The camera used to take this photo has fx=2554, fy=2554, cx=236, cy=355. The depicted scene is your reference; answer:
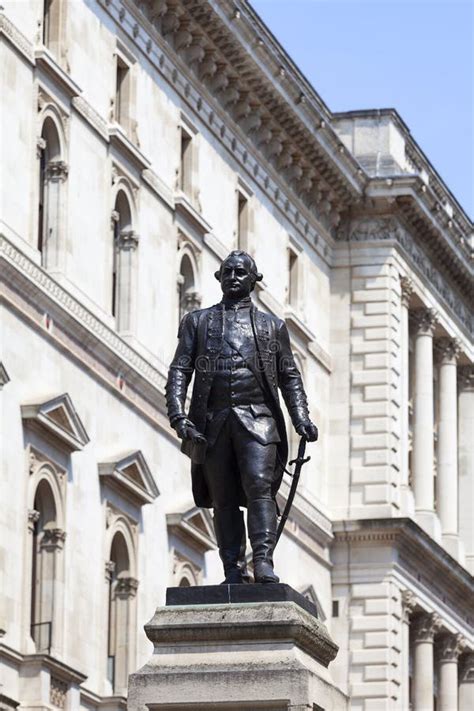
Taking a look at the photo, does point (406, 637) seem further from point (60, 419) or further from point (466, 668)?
point (60, 419)

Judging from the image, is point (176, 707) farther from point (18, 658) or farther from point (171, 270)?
point (171, 270)

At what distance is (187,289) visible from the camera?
52.6 m

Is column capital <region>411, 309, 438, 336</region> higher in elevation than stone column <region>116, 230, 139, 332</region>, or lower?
higher

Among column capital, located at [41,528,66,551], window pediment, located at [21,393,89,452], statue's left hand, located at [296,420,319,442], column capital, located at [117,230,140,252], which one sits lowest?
statue's left hand, located at [296,420,319,442]

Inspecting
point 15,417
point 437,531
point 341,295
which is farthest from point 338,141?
point 15,417

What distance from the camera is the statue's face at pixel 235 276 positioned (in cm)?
2098

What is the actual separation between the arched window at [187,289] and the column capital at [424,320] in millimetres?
17249

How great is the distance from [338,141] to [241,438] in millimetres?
42733

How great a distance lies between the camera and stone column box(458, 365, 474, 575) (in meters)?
72.5

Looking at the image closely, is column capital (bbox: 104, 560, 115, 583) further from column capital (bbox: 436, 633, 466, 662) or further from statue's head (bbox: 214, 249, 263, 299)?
statue's head (bbox: 214, 249, 263, 299)

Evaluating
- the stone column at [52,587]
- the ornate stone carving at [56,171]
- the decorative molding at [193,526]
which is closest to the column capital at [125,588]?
the decorative molding at [193,526]

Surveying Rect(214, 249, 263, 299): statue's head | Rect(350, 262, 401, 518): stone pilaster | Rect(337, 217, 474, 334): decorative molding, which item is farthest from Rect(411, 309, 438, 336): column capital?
Rect(214, 249, 263, 299): statue's head

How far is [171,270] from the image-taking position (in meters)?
51.1

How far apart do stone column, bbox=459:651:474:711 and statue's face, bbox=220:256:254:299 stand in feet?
169
